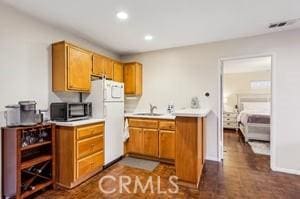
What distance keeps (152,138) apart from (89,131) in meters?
1.35

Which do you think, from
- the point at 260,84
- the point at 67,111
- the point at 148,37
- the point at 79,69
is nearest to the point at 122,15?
the point at 148,37

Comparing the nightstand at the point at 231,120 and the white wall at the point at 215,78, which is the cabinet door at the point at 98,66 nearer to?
the white wall at the point at 215,78

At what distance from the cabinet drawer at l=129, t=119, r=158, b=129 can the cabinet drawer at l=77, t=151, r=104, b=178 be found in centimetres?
98

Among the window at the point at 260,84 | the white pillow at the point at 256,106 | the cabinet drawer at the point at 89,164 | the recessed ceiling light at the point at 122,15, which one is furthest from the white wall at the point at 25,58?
the window at the point at 260,84

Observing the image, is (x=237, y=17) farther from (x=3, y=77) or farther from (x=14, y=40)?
(x=3, y=77)

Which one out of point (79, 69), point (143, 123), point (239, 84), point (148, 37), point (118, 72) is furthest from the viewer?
point (239, 84)

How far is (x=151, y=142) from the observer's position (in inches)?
143

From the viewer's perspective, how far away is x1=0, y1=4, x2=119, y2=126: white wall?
2.23 metres

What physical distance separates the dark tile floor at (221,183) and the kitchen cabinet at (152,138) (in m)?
0.29

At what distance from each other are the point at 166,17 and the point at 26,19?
202cm

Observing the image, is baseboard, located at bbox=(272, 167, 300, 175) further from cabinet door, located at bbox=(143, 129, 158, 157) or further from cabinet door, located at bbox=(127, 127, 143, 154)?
cabinet door, located at bbox=(127, 127, 143, 154)

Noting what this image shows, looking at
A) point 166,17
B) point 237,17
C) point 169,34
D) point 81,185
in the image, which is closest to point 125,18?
point 166,17

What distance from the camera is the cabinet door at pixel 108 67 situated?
3.67 meters

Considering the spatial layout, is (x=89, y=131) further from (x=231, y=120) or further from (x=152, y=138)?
(x=231, y=120)
